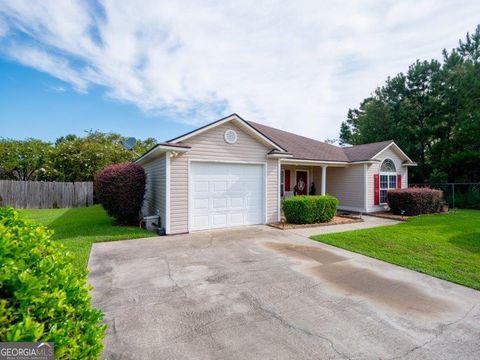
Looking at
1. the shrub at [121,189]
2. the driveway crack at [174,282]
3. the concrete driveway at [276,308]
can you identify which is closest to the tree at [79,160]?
the shrub at [121,189]

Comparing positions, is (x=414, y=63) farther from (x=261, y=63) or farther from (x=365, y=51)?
(x=261, y=63)

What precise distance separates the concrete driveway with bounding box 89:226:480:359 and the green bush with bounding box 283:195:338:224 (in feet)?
13.6

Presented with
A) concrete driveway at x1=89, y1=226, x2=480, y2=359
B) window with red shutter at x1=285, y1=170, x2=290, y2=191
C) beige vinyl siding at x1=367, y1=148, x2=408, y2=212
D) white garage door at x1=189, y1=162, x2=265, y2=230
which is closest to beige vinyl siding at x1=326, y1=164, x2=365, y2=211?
beige vinyl siding at x1=367, y1=148, x2=408, y2=212

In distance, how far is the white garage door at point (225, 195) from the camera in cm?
892

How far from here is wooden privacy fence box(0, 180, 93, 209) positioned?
15.9 metres

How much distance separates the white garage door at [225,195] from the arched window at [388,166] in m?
9.00

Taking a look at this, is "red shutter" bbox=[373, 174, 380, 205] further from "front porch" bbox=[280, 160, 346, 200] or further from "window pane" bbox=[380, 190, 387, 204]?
"front porch" bbox=[280, 160, 346, 200]

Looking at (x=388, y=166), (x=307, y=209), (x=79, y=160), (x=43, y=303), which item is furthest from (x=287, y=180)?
(x=79, y=160)

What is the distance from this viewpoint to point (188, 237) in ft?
26.2

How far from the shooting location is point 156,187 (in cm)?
991

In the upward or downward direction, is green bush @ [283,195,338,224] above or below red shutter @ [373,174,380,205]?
below

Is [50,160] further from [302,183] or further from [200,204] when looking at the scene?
[302,183]

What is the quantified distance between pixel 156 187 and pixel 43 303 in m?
8.76

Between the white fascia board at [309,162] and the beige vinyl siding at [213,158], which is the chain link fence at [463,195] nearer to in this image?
the white fascia board at [309,162]
